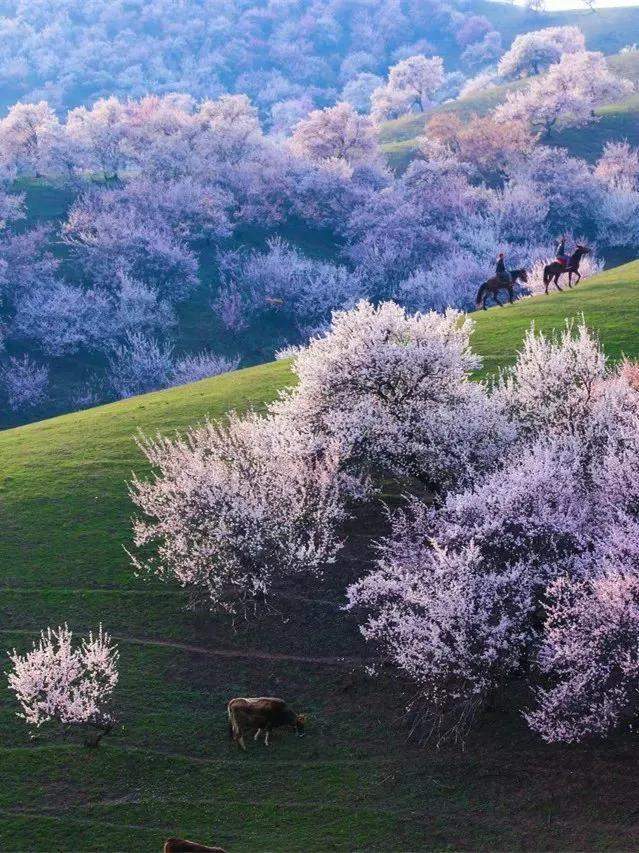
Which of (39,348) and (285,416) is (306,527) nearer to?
(285,416)

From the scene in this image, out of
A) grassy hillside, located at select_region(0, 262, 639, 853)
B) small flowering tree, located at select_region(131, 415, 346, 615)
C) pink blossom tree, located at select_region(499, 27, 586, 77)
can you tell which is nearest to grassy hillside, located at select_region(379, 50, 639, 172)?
pink blossom tree, located at select_region(499, 27, 586, 77)

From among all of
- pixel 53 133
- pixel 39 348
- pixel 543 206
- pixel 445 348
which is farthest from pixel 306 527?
pixel 53 133

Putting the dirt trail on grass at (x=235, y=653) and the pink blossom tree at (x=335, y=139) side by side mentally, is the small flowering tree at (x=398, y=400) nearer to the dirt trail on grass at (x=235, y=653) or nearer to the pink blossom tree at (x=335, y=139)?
the dirt trail on grass at (x=235, y=653)

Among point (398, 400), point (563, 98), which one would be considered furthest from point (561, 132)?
point (398, 400)

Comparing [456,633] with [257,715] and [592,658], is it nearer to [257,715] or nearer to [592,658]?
[592,658]

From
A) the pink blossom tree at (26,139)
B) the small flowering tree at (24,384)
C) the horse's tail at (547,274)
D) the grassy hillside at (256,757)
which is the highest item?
the pink blossom tree at (26,139)

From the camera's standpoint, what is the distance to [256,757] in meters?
19.6

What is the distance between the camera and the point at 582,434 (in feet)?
87.4

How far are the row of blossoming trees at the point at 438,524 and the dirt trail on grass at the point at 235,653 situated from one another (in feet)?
2.39

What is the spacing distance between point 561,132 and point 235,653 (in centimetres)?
11931

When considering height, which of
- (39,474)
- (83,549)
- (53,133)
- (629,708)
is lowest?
(629,708)

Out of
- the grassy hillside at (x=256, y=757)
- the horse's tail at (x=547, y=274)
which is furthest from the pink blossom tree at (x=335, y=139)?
the grassy hillside at (x=256, y=757)

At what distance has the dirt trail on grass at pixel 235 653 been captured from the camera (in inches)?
890

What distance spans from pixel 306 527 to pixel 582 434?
884 centimetres
